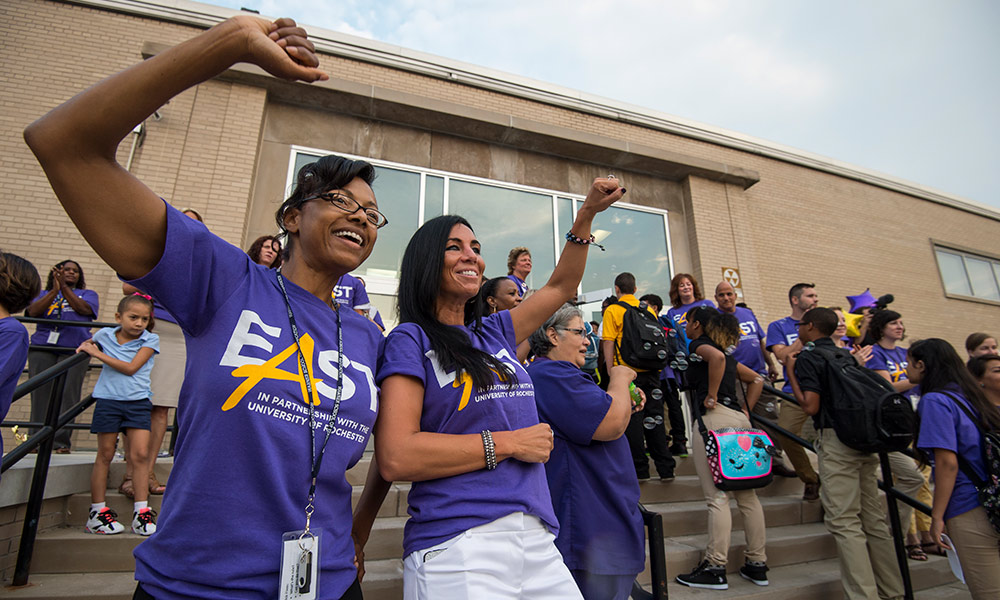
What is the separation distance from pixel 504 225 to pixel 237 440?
7.97 m

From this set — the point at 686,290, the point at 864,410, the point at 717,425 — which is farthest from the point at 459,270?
the point at 686,290

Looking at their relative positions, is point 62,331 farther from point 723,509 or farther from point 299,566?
point 723,509

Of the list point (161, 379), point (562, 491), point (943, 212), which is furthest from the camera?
point (943, 212)

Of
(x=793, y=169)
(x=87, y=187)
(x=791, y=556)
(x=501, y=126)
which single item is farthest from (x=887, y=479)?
(x=793, y=169)

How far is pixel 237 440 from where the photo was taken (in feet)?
3.76

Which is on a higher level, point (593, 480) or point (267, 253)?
point (267, 253)

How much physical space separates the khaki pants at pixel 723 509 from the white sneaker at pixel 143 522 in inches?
157

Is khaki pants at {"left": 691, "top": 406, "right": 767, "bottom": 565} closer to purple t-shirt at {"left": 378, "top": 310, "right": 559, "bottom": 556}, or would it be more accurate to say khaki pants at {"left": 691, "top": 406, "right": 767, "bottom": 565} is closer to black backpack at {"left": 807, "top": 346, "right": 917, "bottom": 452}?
black backpack at {"left": 807, "top": 346, "right": 917, "bottom": 452}

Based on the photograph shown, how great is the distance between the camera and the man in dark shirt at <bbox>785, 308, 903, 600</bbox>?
3.56 meters

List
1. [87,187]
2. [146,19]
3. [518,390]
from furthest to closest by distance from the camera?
[146,19], [518,390], [87,187]

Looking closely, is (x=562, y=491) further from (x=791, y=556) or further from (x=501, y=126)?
(x=501, y=126)

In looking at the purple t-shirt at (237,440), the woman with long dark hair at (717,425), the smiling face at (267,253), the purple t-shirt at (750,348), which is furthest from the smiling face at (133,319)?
the purple t-shirt at (750,348)

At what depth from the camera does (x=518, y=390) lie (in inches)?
68.4

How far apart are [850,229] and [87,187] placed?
1483 centimetres
